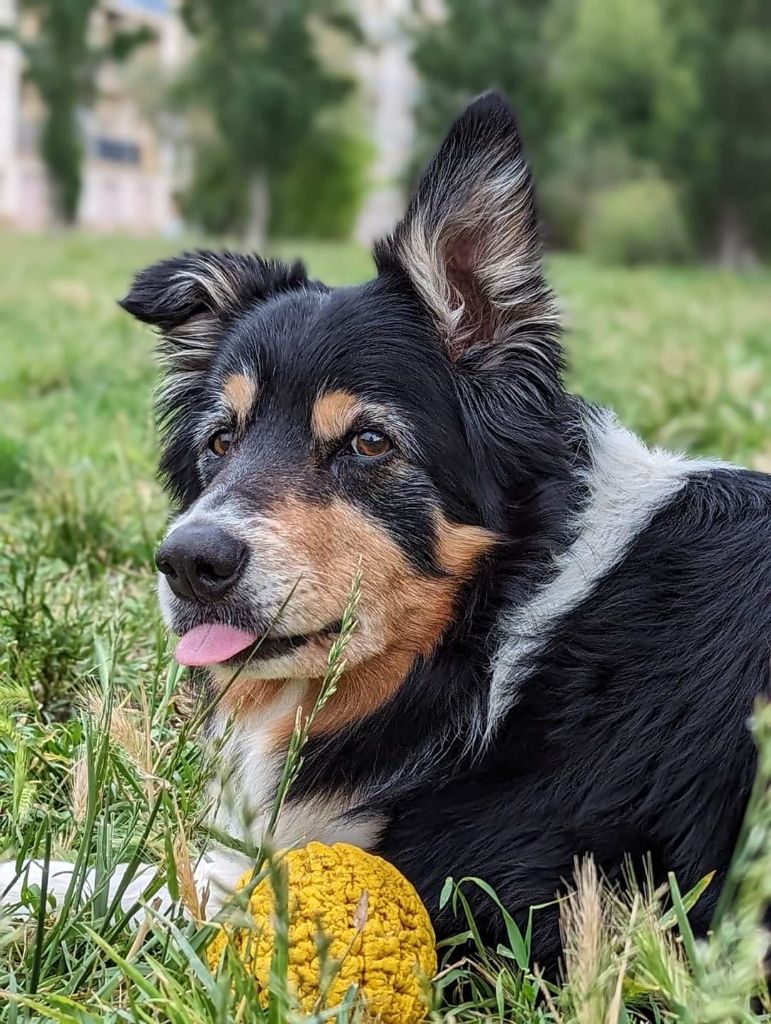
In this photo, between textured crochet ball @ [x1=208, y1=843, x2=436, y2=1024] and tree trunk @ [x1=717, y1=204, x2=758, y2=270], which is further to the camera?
tree trunk @ [x1=717, y1=204, x2=758, y2=270]

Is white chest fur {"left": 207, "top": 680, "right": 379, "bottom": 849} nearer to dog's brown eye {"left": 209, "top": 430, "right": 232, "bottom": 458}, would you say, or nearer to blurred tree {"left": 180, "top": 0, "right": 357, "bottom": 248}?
dog's brown eye {"left": 209, "top": 430, "right": 232, "bottom": 458}

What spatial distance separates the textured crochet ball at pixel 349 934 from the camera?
209 centimetres

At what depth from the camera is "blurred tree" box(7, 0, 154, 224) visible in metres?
38.6

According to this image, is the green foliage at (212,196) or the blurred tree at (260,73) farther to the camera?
the green foliage at (212,196)

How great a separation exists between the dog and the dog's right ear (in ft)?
0.61

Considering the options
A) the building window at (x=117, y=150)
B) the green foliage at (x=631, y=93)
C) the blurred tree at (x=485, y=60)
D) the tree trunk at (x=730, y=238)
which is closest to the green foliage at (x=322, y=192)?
the blurred tree at (x=485, y=60)

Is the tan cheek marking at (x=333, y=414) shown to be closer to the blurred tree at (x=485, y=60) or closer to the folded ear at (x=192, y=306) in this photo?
the folded ear at (x=192, y=306)

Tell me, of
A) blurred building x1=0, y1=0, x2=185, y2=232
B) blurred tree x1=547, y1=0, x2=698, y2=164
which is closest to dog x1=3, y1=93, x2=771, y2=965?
blurred tree x1=547, y1=0, x2=698, y2=164

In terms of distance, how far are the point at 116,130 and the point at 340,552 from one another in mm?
64625

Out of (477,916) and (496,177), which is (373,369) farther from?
(477,916)

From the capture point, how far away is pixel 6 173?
5894cm

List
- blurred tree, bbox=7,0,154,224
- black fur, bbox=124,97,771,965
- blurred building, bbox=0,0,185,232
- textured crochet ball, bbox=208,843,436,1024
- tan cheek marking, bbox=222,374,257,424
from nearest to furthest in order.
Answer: textured crochet ball, bbox=208,843,436,1024 < black fur, bbox=124,97,771,965 < tan cheek marking, bbox=222,374,257,424 < blurred tree, bbox=7,0,154,224 < blurred building, bbox=0,0,185,232

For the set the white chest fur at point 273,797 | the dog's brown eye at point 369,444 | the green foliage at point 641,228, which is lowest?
the white chest fur at point 273,797

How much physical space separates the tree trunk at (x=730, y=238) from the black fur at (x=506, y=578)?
27858 millimetres
